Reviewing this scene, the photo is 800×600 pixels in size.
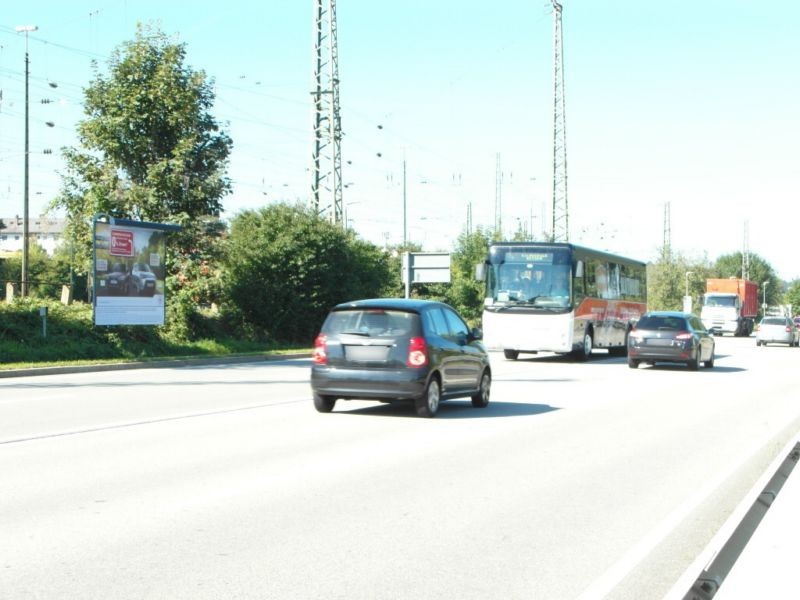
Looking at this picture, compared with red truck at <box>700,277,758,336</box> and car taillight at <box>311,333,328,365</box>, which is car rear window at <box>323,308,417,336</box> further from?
red truck at <box>700,277,758,336</box>

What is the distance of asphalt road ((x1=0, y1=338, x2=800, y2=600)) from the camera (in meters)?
6.00

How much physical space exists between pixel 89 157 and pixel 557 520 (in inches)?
1031

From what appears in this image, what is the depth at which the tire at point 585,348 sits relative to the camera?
106 feet

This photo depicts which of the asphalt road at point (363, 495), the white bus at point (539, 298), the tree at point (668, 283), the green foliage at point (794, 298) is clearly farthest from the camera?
the green foliage at point (794, 298)

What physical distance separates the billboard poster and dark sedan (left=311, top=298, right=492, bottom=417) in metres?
14.2

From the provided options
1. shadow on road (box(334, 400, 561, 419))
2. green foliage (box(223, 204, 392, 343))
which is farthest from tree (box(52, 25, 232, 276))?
shadow on road (box(334, 400, 561, 419))

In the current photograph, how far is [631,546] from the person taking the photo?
273 inches

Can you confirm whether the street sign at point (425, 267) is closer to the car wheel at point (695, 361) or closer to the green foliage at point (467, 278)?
the car wheel at point (695, 361)

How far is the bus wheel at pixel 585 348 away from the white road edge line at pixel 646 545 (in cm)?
2209

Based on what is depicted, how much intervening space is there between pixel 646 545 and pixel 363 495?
2.49 m

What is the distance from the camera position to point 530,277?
31.5 metres

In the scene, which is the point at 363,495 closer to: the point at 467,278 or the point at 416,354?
the point at 416,354

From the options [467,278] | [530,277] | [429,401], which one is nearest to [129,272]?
[530,277]

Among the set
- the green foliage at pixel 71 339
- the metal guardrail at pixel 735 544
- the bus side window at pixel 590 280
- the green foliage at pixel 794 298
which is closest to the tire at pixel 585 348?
the bus side window at pixel 590 280
